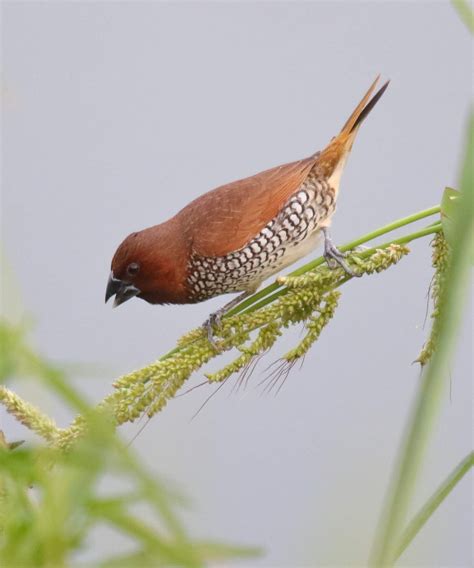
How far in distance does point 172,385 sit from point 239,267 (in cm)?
110

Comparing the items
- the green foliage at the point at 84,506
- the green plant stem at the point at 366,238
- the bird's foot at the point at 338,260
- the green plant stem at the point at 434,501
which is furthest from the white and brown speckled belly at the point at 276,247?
the green foliage at the point at 84,506

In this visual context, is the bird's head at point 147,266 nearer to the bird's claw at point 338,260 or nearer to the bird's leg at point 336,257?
the bird's leg at point 336,257

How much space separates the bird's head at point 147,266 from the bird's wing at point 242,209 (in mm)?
87

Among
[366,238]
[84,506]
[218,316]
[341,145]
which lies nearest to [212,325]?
[218,316]

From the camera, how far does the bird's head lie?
2.41 meters

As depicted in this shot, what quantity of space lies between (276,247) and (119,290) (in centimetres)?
51

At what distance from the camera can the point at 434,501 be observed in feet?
2.26

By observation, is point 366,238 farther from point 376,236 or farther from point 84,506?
point 84,506

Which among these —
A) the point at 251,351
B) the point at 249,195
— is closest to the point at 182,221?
the point at 249,195

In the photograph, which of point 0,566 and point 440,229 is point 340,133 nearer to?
point 440,229

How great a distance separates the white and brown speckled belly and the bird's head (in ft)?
0.20

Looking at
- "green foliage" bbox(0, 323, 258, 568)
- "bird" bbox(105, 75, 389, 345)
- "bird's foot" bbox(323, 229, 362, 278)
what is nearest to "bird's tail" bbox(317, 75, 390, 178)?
"bird" bbox(105, 75, 389, 345)

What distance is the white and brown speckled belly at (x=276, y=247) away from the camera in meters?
2.34

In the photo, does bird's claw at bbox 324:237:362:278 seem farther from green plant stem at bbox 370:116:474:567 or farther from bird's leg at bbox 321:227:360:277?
green plant stem at bbox 370:116:474:567
